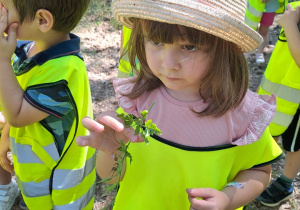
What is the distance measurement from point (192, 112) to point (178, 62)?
26 centimetres

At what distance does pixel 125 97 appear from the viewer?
5.17ft

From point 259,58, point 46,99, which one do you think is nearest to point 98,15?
point 259,58

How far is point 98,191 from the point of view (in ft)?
10.1

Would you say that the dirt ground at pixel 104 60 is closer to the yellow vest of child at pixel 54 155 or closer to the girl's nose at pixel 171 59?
the yellow vest of child at pixel 54 155

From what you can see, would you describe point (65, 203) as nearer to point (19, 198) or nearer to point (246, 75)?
point (19, 198)

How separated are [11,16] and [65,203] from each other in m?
1.07

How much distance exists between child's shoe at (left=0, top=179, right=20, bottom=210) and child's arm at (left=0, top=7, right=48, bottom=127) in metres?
1.17

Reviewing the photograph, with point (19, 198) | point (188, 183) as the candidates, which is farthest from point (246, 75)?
point (19, 198)

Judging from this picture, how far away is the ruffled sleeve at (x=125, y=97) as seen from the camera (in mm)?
1550

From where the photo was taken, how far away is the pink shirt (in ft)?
4.75

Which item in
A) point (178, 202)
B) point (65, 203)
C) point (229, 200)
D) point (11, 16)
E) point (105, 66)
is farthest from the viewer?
point (105, 66)

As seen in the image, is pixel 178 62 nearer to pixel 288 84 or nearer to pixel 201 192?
pixel 201 192

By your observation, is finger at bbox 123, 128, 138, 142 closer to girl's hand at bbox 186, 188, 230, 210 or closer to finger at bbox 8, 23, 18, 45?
girl's hand at bbox 186, 188, 230, 210

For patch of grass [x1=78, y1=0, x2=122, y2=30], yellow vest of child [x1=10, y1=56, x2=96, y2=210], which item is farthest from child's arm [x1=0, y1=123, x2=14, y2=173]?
patch of grass [x1=78, y1=0, x2=122, y2=30]
